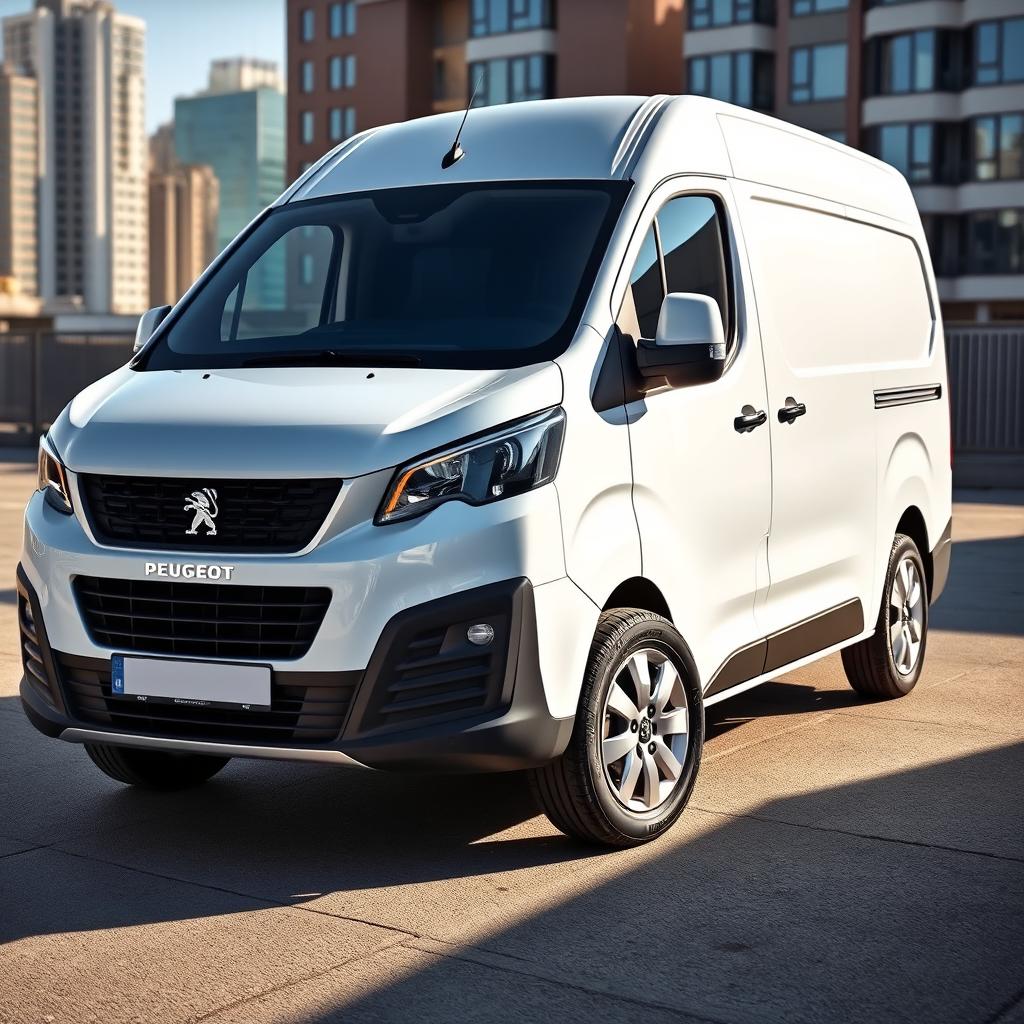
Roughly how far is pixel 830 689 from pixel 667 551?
9.65 feet

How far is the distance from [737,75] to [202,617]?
191ft

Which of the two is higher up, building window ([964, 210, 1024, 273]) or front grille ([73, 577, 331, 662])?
building window ([964, 210, 1024, 273])

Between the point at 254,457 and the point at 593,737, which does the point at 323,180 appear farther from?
the point at 593,737

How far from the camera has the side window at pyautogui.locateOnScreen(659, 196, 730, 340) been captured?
576 centimetres

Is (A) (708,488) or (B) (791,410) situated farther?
(B) (791,410)

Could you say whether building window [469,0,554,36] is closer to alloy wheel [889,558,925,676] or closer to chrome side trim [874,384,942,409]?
chrome side trim [874,384,942,409]

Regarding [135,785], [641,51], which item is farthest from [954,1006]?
[641,51]

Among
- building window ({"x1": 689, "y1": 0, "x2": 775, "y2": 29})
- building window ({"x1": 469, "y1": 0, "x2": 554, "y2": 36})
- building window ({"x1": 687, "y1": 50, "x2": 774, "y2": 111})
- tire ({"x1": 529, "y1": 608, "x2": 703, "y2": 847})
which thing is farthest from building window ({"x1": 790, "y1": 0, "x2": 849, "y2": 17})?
tire ({"x1": 529, "y1": 608, "x2": 703, "y2": 847})

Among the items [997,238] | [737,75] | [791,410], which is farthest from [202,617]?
[737,75]

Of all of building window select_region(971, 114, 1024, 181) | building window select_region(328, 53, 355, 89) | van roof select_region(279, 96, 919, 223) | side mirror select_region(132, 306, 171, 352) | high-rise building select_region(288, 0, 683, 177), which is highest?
building window select_region(328, 53, 355, 89)

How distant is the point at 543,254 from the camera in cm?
562

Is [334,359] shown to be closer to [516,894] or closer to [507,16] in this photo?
[516,894]

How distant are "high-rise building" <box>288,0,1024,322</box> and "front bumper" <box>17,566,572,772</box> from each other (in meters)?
54.2

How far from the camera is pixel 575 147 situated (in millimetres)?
5867
